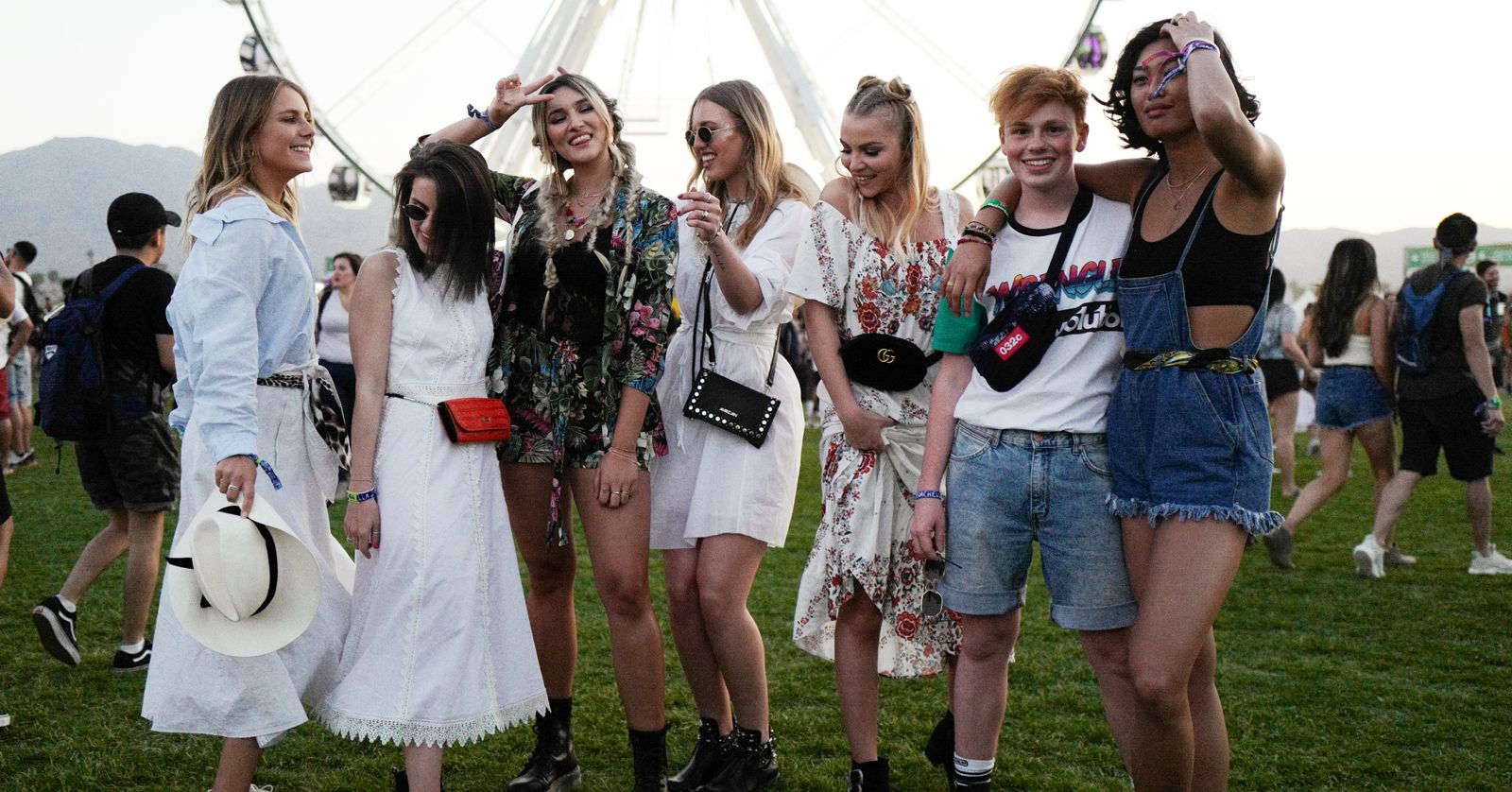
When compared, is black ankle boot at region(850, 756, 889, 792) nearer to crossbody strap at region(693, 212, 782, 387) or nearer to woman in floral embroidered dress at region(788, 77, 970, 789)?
woman in floral embroidered dress at region(788, 77, 970, 789)

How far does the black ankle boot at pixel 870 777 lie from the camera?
311 cm

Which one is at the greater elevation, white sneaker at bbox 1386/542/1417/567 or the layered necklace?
the layered necklace

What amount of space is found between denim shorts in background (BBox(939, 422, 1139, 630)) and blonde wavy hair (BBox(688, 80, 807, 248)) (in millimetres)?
1052

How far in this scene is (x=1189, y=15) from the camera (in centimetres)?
230

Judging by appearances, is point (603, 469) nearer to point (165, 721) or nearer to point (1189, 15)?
point (165, 721)

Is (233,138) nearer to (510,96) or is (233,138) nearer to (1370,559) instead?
(510,96)

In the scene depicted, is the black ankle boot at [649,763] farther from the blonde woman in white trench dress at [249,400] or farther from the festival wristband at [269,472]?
the festival wristband at [269,472]

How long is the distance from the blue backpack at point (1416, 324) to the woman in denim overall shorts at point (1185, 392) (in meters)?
4.60

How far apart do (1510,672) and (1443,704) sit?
61cm

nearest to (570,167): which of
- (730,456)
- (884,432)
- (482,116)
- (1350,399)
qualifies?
(482,116)

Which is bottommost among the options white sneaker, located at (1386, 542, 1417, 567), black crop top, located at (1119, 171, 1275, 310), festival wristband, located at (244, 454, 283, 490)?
white sneaker, located at (1386, 542, 1417, 567)

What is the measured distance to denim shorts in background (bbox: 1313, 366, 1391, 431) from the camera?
6.63m

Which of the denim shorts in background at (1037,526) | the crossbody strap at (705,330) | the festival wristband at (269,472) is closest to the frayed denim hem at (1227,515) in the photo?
the denim shorts in background at (1037,526)

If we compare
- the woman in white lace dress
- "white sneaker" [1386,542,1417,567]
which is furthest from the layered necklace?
"white sneaker" [1386,542,1417,567]
